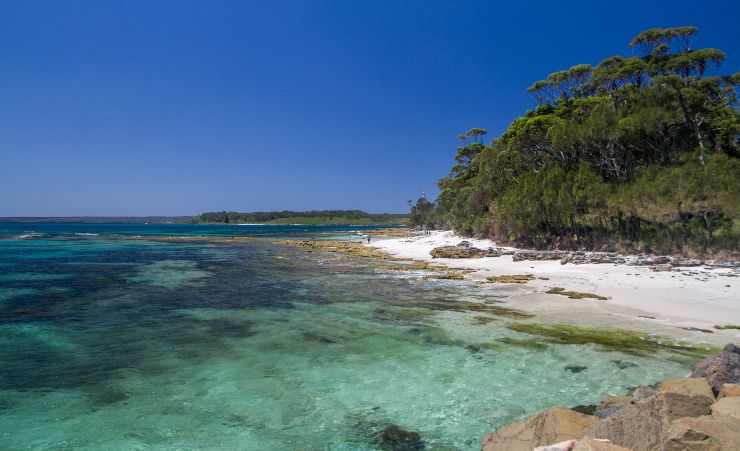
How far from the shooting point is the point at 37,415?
7.83m

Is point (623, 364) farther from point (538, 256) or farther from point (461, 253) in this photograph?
point (461, 253)

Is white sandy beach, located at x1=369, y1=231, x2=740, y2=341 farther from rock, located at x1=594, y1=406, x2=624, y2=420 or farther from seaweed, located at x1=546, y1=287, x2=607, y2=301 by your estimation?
rock, located at x1=594, y1=406, x2=624, y2=420

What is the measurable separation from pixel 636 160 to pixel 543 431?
115ft

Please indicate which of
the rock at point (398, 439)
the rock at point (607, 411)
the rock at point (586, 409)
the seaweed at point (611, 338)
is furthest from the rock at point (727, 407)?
the seaweed at point (611, 338)

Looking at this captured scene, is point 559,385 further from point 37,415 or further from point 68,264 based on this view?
point 68,264

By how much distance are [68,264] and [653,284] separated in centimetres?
4389

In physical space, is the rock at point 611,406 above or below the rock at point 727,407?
below

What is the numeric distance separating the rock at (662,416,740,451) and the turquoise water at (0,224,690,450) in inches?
128

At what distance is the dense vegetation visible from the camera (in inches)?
1013

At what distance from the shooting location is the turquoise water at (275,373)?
7.30 metres

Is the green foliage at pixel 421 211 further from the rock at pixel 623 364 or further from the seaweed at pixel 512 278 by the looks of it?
the rock at pixel 623 364

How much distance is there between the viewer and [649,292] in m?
17.8

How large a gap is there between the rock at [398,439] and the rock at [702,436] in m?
3.65

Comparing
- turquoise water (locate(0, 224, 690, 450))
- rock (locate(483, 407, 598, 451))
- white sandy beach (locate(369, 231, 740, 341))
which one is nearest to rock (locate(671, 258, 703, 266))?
white sandy beach (locate(369, 231, 740, 341))
